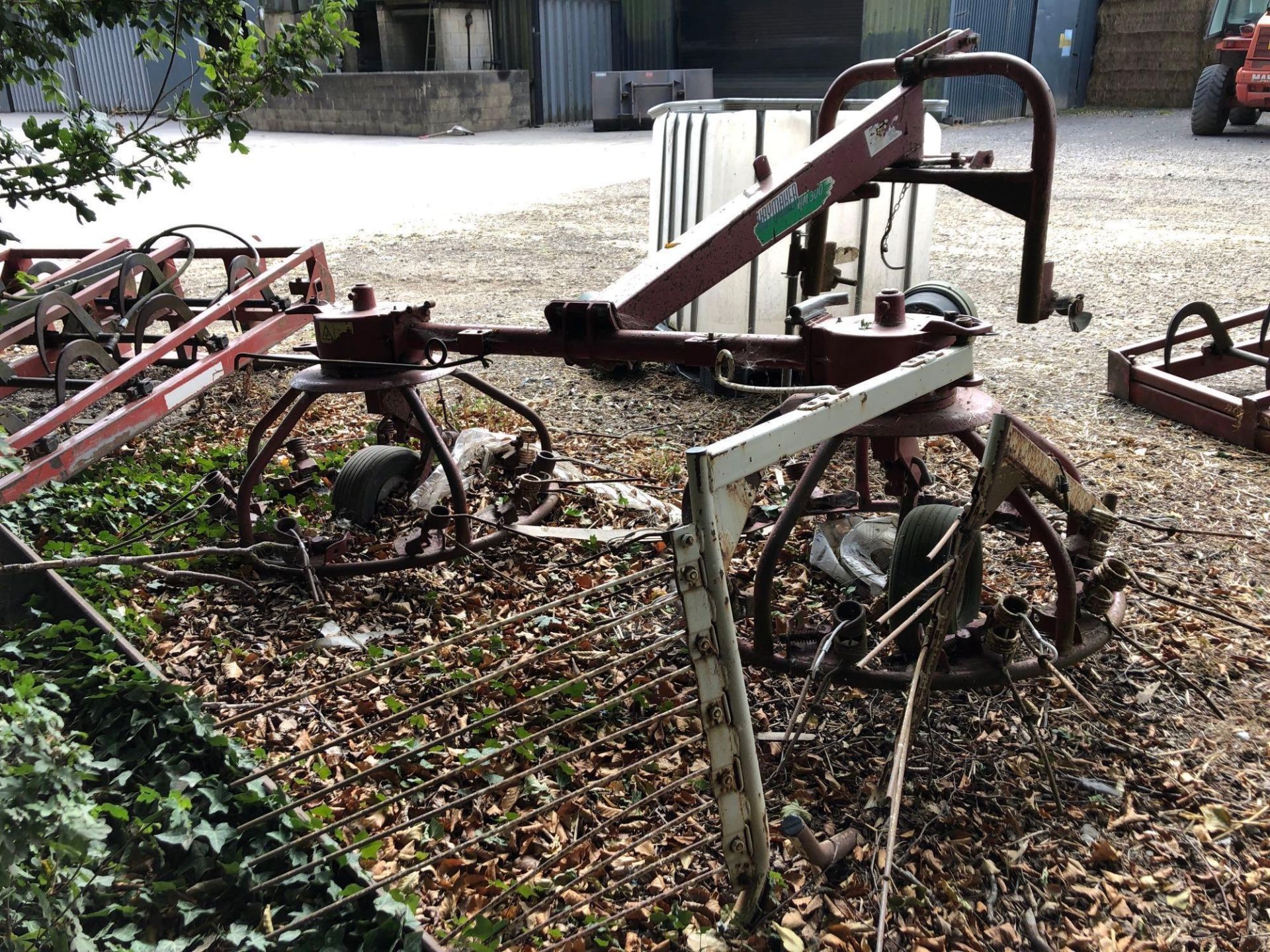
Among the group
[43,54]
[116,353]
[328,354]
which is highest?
[43,54]

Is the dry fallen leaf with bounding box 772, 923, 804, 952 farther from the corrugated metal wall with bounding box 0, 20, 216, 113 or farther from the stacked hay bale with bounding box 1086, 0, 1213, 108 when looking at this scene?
the corrugated metal wall with bounding box 0, 20, 216, 113

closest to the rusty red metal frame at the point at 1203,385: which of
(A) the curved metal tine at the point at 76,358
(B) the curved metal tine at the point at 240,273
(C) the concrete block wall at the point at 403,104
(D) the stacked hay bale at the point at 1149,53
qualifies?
(B) the curved metal tine at the point at 240,273

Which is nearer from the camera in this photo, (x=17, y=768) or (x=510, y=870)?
(x=17, y=768)

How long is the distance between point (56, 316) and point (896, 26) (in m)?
18.6

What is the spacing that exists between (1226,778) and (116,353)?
454 centimetres

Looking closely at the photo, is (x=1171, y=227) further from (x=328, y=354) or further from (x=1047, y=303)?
(x=328, y=354)

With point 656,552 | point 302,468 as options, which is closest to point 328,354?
point 302,468

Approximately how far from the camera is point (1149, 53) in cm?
2164

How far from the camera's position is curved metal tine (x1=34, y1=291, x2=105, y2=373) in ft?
14.4

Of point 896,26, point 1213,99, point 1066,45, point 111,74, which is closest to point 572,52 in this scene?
point 896,26

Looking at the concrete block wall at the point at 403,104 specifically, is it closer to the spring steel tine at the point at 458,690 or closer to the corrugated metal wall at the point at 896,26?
the corrugated metal wall at the point at 896,26

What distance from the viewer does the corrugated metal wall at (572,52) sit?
22234mm

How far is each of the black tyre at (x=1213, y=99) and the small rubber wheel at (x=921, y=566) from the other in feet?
54.6

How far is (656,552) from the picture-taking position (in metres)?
3.76
